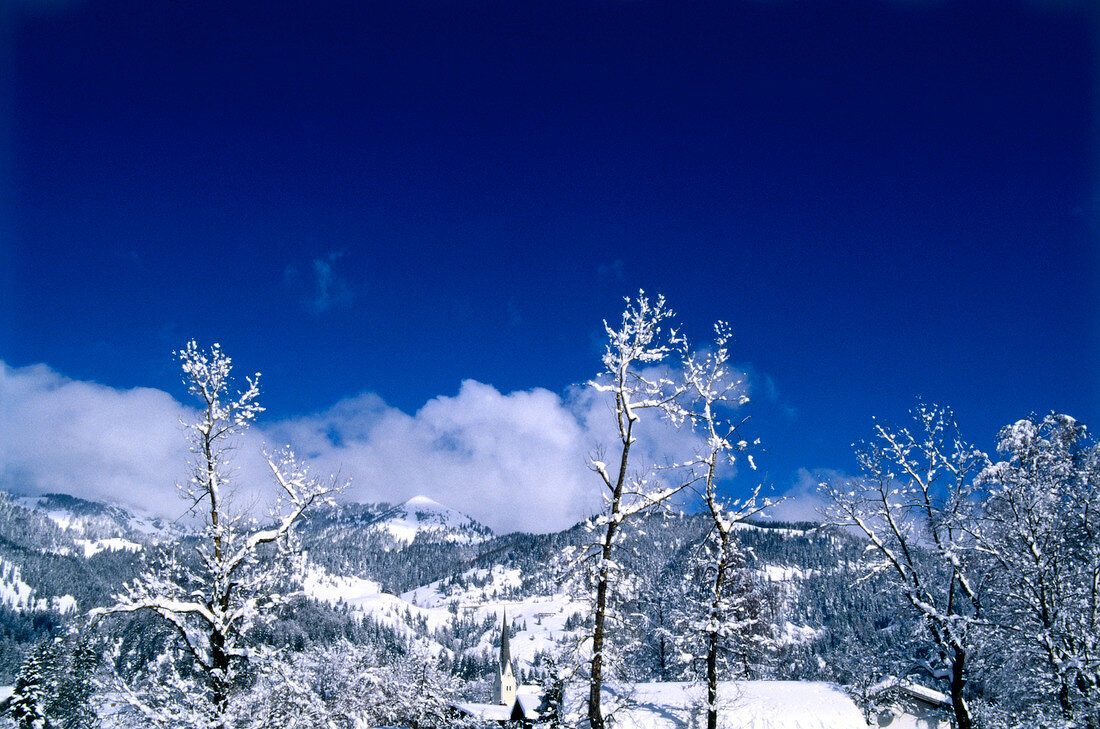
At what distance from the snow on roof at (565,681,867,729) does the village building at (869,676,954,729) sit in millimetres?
2866

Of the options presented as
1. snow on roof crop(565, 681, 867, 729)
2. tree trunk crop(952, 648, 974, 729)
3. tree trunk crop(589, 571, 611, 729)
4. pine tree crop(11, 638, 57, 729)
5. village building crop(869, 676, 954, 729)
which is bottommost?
pine tree crop(11, 638, 57, 729)

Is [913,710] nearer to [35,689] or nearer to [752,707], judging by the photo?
[752,707]

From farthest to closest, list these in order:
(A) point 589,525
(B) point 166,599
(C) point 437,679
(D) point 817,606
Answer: (D) point 817,606, (C) point 437,679, (A) point 589,525, (B) point 166,599

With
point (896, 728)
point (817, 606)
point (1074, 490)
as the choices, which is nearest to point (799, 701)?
point (896, 728)

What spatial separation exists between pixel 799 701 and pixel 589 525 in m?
19.2

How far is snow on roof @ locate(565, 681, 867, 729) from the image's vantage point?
2173 centimetres

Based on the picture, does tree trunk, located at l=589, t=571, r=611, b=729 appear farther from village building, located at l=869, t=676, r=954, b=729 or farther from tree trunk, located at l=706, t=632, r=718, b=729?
village building, located at l=869, t=676, r=954, b=729

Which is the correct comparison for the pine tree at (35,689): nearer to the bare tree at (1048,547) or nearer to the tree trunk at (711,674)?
the tree trunk at (711,674)

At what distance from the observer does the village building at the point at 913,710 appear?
25750 mm

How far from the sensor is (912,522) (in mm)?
17312

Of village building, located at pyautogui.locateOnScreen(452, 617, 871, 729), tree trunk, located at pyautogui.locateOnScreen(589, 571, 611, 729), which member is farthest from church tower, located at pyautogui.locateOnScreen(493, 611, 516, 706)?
tree trunk, located at pyautogui.locateOnScreen(589, 571, 611, 729)

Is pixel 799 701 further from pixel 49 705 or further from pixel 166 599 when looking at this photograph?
pixel 49 705

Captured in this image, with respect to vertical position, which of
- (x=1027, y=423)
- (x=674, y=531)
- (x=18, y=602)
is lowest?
(x=18, y=602)

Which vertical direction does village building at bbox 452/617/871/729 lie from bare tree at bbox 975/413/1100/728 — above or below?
below
